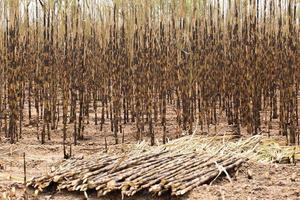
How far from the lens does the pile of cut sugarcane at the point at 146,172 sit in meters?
1.73

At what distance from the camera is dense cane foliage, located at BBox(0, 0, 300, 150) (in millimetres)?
3219

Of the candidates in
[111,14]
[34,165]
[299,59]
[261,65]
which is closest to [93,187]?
[34,165]

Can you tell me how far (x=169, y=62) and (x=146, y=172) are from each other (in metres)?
1.93

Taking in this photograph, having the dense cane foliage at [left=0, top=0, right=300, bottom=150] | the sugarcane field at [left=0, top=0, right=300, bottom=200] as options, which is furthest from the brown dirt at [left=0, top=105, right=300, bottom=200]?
the dense cane foliage at [left=0, top=0, right=300, bottom=150]

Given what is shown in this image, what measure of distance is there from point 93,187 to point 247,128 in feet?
5.79

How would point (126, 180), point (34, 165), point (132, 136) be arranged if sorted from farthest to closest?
point (132, 136)
point (34, 165)
point (126, 180)

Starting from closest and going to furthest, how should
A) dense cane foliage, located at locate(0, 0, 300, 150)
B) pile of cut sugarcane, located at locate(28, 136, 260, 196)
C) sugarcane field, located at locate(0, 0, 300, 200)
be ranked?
pile of cut sugarcane, located at locate(28, 136, 260, 196) → sugarcane field, located at locate(0, 0, 300, 200) → dense cane foliage, located at locate(0, 0, 300, 150)

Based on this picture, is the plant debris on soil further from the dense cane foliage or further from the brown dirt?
the dense cane foliage

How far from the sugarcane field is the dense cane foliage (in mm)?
11

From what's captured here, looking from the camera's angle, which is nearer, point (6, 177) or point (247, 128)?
point (6, 177)

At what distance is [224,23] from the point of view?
4.16 metres

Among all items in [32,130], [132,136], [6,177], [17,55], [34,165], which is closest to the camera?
[6,177]

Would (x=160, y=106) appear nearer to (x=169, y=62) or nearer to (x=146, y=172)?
(x=169, y=62)

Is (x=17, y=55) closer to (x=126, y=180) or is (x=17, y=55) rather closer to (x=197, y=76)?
(x=197, y=76)
